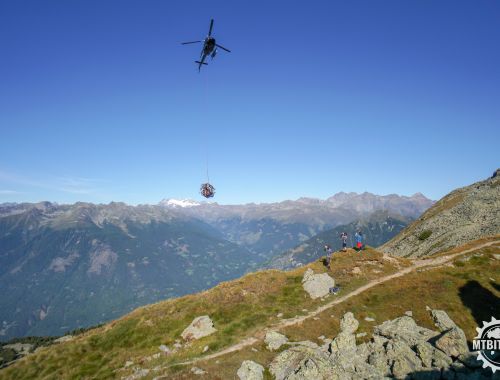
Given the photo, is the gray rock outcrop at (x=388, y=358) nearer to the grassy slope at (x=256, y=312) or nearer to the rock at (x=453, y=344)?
the rock at (x=453, y=344)

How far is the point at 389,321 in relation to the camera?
114 feet

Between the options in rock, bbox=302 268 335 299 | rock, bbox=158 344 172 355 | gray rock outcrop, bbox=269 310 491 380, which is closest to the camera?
gray rock outcrop, bbox=269 310 491 380

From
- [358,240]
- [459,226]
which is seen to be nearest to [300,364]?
[358,240]

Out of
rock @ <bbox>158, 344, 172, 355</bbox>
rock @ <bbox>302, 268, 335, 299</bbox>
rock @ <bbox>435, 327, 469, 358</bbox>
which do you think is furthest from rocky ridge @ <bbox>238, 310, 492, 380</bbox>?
rock @ <bbox>158, 344, 172, 355</bbox>

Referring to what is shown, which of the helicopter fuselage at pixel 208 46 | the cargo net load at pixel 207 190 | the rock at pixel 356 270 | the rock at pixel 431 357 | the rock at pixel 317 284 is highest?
the helicopter fuselage at pixel 208 46

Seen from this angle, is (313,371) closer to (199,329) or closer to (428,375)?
(428,375)

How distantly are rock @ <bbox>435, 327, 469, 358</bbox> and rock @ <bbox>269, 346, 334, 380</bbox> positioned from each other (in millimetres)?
10035

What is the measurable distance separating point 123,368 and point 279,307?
18.9m

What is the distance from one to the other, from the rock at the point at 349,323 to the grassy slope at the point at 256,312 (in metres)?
0.66

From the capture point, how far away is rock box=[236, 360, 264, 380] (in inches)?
1088

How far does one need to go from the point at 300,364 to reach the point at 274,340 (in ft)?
20.3

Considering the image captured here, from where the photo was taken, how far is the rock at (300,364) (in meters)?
26.4

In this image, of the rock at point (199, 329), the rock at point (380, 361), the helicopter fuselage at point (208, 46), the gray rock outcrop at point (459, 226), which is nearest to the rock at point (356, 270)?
the rock at point (380, 361)

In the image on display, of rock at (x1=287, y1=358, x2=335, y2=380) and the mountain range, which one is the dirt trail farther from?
rock at (x1=287, y1=358, x2=335, y2=380)
